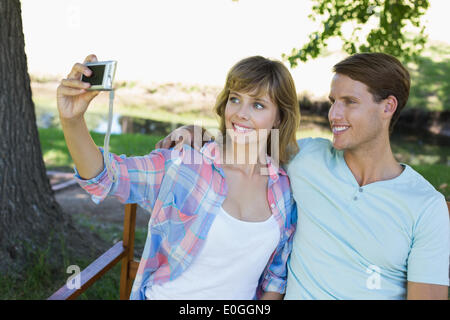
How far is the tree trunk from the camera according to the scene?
109 inches

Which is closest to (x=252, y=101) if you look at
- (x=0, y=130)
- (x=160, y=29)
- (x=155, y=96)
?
(x=0, y=130)

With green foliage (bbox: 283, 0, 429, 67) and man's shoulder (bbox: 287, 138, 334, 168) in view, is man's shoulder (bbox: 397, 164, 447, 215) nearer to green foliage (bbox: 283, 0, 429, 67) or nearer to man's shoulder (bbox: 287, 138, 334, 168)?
man's shoulder (bbox: 287, 138, 334, 168)

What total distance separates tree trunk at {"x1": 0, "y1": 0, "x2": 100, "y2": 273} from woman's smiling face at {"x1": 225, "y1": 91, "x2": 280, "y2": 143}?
1.65 meters

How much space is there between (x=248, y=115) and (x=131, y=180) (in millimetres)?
604

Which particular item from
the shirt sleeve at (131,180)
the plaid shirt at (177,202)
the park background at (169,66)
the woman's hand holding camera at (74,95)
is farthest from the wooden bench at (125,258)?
the woman's hand holding camera at (74,95)

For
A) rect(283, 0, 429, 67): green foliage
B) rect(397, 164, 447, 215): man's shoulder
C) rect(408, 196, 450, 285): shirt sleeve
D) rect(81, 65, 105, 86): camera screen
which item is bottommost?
rect(408, 196, 450, 285): shirt sleeve

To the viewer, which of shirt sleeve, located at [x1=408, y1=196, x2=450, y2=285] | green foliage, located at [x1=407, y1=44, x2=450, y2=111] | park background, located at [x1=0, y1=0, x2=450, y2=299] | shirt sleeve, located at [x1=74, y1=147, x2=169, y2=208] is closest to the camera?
shirt sleeve, located at [x1=74, y1=147, x2=169, y2=208]

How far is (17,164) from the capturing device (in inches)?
113

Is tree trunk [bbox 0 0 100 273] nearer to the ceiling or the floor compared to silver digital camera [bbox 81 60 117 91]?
nearer to the floor

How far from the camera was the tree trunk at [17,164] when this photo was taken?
278 centimetres

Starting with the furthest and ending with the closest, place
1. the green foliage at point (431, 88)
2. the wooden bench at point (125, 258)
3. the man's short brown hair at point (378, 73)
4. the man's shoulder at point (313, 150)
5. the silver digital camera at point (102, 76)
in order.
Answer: the green foliage at point (431, 88) < the wooden bench at point (125, 258) < the man's shoulder at point (313, 150) < the man's short brown hair at point (378, 73) < the silver digital camera at point (102, 76)

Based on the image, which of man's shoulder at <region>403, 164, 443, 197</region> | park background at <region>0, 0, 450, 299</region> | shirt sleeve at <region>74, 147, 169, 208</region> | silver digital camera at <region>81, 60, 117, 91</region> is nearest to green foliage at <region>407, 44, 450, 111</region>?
park background at <region>0, 0, 450, 299</region>

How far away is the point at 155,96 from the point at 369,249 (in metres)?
6.38

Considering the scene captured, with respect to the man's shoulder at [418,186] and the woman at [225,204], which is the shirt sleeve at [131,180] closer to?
the woman at [225,204]
